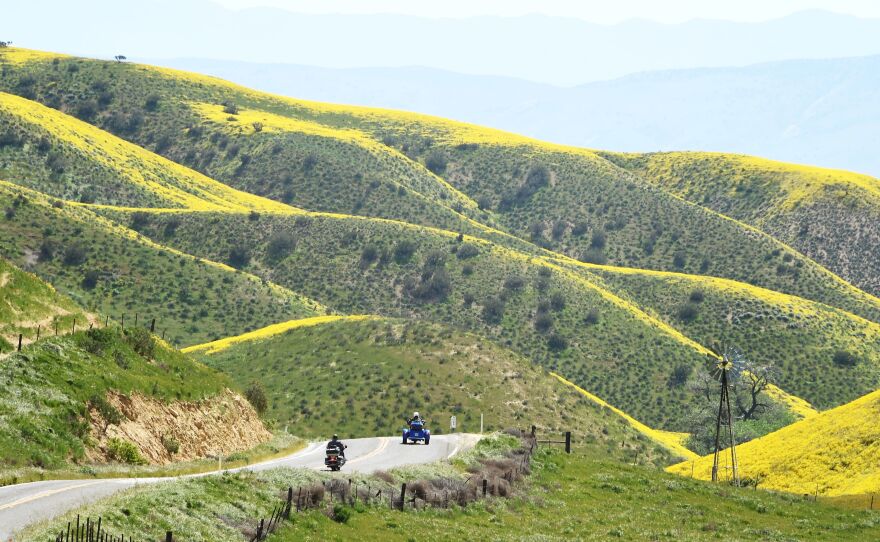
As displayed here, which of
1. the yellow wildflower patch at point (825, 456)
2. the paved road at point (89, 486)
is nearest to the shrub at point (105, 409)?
the paved road at point (89, 486)

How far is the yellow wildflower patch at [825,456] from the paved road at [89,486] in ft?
52.8

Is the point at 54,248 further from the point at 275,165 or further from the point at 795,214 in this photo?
the point at 795,214

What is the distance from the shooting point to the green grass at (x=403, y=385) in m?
84.9

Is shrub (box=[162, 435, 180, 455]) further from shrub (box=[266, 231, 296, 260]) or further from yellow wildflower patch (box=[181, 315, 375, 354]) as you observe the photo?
shrub (box=[266, 231, 296, 260])

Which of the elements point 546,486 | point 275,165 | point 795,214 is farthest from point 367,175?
point 546,486

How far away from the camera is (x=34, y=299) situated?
51812 millimetres

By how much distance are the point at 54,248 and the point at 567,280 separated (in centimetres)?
5521

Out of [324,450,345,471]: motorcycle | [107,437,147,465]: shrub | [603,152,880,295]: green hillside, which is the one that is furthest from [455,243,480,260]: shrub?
[107,437,147,465]: shrub

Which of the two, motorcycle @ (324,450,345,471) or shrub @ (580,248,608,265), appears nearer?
motorcycle @ (324,450,345,471)

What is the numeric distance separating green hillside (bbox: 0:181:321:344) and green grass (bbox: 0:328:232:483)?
5382 cm

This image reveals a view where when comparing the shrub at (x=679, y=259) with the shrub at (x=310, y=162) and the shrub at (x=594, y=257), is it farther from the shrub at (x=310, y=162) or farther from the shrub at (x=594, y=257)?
the shrub at (x=310, y=162)

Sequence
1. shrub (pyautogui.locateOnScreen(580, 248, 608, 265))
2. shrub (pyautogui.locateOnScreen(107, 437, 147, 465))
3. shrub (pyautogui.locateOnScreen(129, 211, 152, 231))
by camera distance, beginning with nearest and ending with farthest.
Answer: shrub (pyautogui.locateOnScreen(107, 437, 147, 465)), shrub (pyautogui.locateOnScreen(129, 211, 152, 231)), shrub (pyautogui.locateOnScreen(580, 248, 608, 265))

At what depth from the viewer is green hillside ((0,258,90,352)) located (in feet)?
157

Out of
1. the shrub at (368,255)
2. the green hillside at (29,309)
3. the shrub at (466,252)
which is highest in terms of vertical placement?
the green hillside at (29,309)
